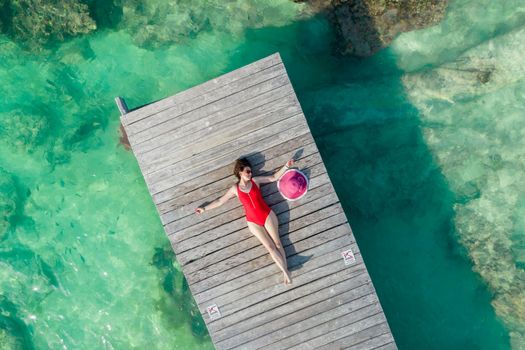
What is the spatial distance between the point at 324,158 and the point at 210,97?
2.94m

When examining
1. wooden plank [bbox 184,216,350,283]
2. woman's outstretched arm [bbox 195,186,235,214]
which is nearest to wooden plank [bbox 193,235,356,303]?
wooden plank [bbox 184,216,350,283]

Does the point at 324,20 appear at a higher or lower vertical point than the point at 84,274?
higher

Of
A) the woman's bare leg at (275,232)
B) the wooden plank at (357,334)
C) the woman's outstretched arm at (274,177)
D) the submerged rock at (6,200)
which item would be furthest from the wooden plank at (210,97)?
the wooden plank at (357,334)

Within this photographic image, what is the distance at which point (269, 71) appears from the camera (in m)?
7.30

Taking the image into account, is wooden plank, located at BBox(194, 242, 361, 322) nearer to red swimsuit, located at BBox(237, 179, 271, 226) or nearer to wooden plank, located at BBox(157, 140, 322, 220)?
red swimsuit, located at BBox(237, 179, 271, 226)

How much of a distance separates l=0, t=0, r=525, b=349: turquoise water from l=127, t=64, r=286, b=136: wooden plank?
199cm

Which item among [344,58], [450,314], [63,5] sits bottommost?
[450,314]

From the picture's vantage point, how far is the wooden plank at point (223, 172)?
7227mm

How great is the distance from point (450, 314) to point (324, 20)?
21.6 ft

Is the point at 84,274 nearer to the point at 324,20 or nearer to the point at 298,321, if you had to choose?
the point at 298,321

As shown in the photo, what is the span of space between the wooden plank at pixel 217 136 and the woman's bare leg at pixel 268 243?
1502 mm

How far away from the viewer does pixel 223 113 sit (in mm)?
7289

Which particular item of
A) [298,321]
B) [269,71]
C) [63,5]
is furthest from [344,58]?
[63,5]

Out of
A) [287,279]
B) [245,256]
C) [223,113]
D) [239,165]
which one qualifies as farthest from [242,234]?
[223,113]
